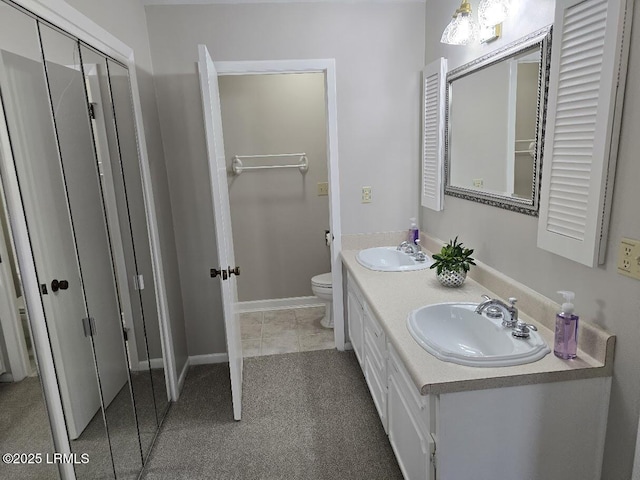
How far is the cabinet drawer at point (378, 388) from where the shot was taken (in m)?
1.99

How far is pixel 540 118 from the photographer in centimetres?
162

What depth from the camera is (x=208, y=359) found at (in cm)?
308

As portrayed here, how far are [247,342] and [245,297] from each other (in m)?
0.74

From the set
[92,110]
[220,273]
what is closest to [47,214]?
[92,110]

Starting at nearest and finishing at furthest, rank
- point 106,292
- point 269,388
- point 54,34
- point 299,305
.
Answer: point 54,34
point 106,292
point 269,388
point 299,305

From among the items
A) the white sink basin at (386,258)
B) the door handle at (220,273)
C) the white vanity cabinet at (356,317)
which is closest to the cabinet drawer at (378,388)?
the white vanity cabinet at (356,317)

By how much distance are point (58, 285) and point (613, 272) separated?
182 centimetres

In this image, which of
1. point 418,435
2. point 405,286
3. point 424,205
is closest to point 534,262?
point 405,286

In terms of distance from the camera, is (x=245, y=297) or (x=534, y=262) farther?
(x=245, y=297)

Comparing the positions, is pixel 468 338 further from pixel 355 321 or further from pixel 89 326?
pixel 89 326

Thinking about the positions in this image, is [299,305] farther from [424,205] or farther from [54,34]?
[54,34]

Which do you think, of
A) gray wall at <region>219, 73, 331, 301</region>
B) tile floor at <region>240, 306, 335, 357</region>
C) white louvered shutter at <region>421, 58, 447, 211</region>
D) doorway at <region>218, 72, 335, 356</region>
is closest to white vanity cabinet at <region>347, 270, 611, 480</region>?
white louvered shutter at <region>421, 58, 447, 211</region>

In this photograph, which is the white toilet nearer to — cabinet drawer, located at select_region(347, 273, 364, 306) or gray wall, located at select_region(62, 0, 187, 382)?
cabinet drawer, located at select_region(347, 273, 364, 306)

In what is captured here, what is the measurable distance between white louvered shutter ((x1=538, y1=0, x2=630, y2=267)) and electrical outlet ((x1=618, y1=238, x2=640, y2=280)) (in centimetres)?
7
